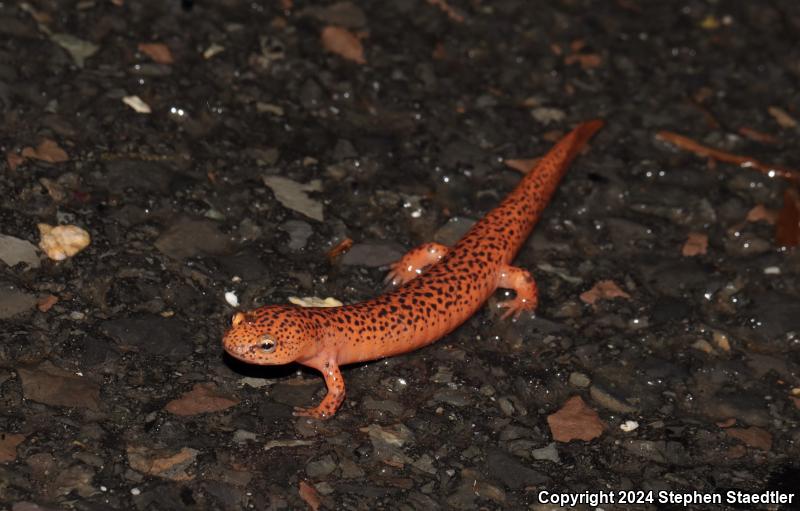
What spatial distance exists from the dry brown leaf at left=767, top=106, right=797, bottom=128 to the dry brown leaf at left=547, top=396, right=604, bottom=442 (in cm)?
446

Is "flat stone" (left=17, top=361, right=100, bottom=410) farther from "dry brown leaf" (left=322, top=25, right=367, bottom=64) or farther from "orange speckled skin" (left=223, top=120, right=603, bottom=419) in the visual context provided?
"dry brown leaf" (left=322, top=25, right=367, bottom=64)

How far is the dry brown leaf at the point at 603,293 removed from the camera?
765cm

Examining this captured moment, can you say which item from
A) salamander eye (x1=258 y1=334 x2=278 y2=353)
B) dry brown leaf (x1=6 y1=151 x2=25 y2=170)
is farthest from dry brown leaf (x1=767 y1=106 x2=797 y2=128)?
dry brown leaf (x1=6 y1=151 x2=25 y2=170)

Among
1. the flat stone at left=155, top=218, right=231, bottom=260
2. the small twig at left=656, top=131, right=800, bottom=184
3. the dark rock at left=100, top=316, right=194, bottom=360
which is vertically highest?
the small twig at left=656, top=131, right=800, bottom=184

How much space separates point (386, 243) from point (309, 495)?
2.67 metres

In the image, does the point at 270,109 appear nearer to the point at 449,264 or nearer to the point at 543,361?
the point at 449,264

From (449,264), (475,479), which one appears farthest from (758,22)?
(475,479)

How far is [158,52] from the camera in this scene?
901 cm

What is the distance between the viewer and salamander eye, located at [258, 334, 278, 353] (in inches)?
248

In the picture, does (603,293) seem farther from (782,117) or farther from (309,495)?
(782,117)

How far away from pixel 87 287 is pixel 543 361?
3.15 m

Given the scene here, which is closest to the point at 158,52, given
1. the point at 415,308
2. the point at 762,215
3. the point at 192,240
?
the point at 192,240

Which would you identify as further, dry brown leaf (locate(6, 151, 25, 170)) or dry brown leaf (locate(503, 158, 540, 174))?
dry brown leaf (locate(503, 158, 540, 174))

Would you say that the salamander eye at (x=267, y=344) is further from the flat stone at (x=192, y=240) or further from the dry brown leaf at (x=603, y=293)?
the dry brown leaf at (x=603, y=293)
